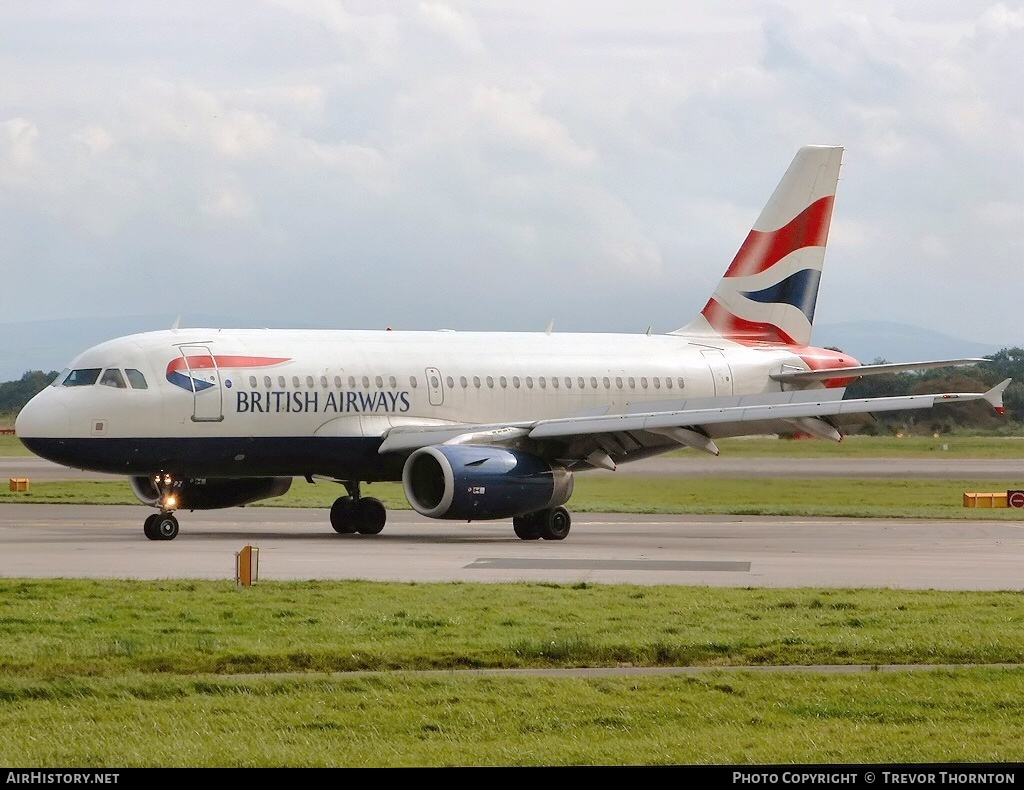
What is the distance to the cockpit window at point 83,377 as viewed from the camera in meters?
30.6

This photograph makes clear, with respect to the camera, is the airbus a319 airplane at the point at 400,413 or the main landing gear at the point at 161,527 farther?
the airbus a319 airplane at the point at 400,413

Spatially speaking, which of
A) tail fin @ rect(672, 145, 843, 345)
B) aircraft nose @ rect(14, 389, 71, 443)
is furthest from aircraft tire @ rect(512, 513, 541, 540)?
tail fin @ rect(672, 145, 843, 345)

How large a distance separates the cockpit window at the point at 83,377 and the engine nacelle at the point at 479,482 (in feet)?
19.3

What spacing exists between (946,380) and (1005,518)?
1059 cm

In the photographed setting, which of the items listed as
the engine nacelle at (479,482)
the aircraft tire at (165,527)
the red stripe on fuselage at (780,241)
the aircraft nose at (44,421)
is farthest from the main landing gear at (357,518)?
the red stripe on fuselage at (780,241)

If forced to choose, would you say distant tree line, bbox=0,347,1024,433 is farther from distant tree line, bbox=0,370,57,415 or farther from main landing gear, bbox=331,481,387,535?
distant tree line, bbox=0,370,57,415

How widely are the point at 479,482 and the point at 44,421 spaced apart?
307 inches

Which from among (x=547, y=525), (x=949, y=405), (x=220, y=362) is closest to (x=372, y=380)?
(x=220, y=362)

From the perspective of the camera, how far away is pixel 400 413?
3347 cm

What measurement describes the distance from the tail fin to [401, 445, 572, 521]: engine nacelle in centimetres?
947

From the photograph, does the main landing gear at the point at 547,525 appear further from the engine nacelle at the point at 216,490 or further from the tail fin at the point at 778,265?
the tail fin at the point at 778,265

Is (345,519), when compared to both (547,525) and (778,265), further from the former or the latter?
(778,265)

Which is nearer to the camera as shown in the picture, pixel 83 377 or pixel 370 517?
pixel 83 377

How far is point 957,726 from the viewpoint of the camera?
38.7 feet
